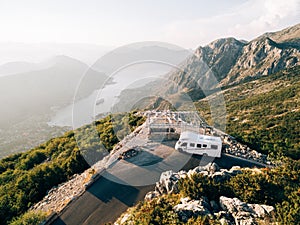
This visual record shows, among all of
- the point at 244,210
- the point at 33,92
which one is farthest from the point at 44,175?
the point at 33,92

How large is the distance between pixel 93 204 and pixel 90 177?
257 centimetres

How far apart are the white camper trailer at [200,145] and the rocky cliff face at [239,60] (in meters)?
60.6

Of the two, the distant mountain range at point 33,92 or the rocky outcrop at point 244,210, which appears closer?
the rocky outcrop at point 244,210

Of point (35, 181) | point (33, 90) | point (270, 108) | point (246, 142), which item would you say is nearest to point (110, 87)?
point (35, 181)

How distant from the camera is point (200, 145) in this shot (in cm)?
1708

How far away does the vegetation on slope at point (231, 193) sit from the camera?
945cm

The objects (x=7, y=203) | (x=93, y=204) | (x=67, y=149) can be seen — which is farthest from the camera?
(x=67, y=149)

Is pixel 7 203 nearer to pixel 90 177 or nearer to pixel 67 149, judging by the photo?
pixel 90 177

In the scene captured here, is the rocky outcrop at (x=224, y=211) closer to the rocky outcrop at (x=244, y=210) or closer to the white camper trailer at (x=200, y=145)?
the rocky outcrop at (x=244, y=210)

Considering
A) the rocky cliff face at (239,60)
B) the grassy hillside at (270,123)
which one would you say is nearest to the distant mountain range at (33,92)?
the rocky cliff face at (239,60)

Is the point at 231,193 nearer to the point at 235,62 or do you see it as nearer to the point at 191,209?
the point at 191,209

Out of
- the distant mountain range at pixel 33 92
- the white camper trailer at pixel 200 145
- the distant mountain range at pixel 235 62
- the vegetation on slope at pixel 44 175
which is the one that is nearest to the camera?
the vegetation on slope at pixel 44 175

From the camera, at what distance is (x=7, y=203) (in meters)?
15.8

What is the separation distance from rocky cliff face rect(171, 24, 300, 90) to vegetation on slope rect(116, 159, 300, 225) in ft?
216
